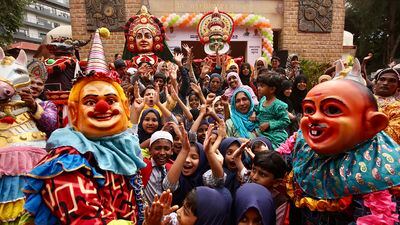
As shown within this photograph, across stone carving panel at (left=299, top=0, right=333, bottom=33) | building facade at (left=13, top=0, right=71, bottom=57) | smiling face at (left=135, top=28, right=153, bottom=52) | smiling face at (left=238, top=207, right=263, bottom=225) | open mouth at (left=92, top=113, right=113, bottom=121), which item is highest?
building facade at (left=13, top=0, right=71, bottom=57)

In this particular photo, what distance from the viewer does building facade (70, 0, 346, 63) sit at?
10.7 m

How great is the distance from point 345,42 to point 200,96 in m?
10.7

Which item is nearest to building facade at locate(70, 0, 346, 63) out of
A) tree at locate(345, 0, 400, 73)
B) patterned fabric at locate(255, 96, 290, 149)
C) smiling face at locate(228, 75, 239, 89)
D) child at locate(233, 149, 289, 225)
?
smiling face at locate(228, 75, 239, 89)

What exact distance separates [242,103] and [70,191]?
254cm

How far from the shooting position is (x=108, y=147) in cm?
185

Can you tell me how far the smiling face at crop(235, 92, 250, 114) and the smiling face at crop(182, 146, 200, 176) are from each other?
128 cm

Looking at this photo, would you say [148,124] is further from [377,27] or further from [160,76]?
[377,27]

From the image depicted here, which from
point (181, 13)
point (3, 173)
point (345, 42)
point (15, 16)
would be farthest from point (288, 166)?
point (15, 16)

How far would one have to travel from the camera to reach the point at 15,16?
13.3 meters

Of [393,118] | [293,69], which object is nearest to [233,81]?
[393,118]

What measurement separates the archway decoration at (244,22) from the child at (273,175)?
8250 millimetres

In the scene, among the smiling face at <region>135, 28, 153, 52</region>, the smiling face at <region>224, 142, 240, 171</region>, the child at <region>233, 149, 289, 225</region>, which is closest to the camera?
the child at <region>233, 149, 289, 225</region>

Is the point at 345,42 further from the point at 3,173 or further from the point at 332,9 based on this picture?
the point at 3,173

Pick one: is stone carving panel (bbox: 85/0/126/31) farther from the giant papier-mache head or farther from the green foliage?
the giant papier-mache head
